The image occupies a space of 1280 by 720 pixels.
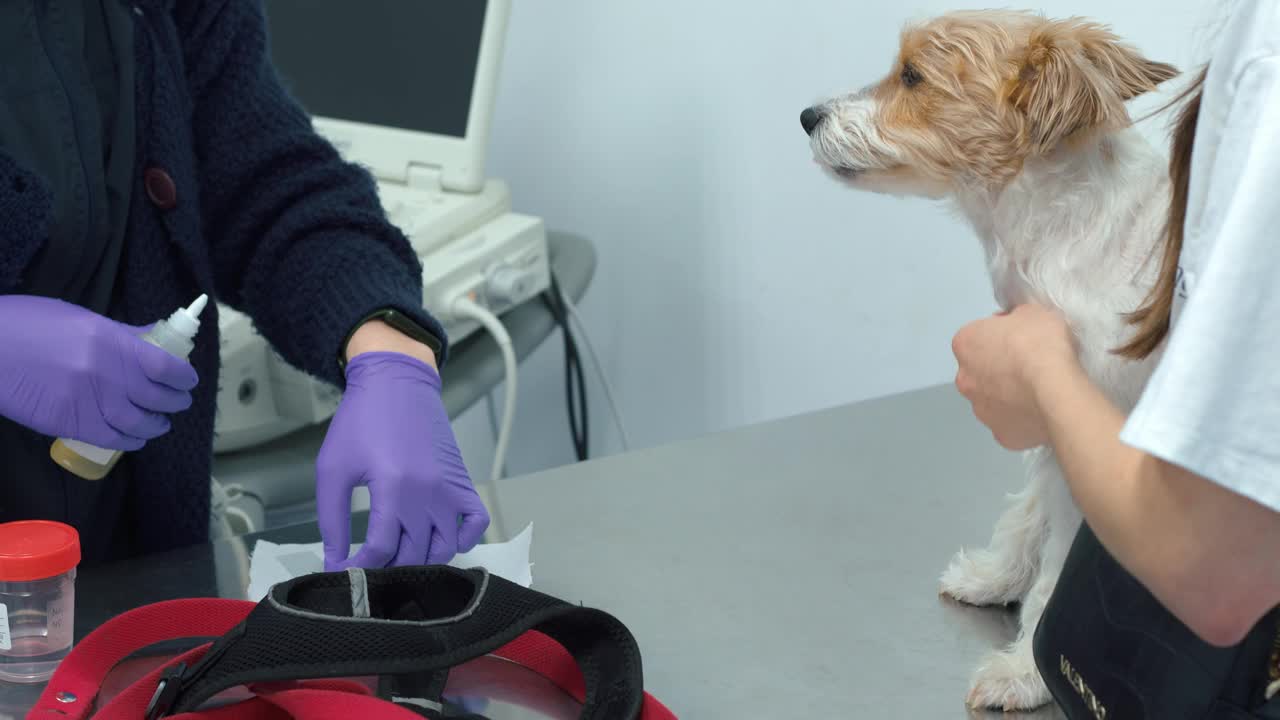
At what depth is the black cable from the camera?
190 cm

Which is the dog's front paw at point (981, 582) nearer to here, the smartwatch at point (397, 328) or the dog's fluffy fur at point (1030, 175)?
the dog's fluffy fur at point (1030, 175)

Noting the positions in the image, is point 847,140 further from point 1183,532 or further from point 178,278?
point 178,278

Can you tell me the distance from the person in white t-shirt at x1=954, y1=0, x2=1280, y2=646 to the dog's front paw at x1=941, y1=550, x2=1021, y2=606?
38cm

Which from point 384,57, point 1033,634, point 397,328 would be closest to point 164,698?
point 397,328

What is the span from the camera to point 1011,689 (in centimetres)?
76

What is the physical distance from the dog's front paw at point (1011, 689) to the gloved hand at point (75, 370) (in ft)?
1.99

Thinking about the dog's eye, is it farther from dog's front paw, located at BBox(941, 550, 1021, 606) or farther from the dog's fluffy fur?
dog's front paw, located at BBox(941, 550, 1021, 606)

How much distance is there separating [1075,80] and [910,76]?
157 millimetres

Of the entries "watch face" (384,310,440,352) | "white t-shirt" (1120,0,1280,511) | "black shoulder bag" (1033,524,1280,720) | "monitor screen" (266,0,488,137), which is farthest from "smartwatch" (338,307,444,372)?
"monitor screen" (266,0,488,137)

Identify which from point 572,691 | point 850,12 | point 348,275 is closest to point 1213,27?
point 572,691

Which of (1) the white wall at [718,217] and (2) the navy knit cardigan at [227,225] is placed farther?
(1) the white wall at [718,217]

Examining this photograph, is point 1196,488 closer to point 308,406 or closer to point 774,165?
point 308,406

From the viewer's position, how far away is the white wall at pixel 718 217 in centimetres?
175

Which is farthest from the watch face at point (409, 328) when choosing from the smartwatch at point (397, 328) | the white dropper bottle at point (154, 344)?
the white dropper bottle at point (154, 344)
